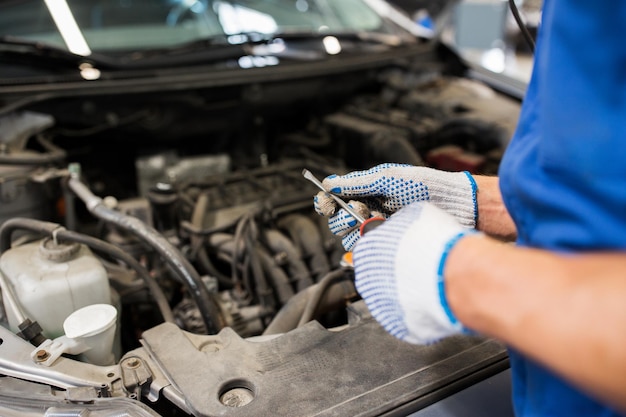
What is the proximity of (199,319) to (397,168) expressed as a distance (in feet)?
2.11

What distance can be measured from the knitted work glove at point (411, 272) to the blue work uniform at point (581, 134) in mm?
117

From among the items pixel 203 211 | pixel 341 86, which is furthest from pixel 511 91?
pixel 203 211

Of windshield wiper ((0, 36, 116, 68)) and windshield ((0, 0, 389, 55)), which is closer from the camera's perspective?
windshield wiper ((0, 36, 116, 68))

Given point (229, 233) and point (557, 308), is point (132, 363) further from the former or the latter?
point (557, 308)

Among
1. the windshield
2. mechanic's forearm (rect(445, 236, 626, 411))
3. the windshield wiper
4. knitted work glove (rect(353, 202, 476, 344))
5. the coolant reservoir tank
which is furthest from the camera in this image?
the windshield

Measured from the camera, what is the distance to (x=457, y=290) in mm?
662

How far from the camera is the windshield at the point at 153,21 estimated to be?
1846 millimetres

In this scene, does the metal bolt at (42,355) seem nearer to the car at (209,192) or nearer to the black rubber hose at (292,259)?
the car at (209,192)

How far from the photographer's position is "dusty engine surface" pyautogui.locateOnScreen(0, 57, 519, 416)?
993 mm

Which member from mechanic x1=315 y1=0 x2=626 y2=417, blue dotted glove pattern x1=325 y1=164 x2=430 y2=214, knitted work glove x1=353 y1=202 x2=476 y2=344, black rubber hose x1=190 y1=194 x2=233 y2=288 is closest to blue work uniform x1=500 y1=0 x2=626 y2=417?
mechanic x1=315 y1=0 x2=626 y2=417

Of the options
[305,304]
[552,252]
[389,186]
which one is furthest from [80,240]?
[552,252]

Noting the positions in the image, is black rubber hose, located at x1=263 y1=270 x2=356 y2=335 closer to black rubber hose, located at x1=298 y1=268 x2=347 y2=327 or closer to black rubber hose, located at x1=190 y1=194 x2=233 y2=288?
black rubber hose, located at x1=298 y1=268 x2=347 y2=327

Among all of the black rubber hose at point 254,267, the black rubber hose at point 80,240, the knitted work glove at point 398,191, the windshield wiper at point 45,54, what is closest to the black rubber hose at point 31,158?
the black rubber hose at point 80,240

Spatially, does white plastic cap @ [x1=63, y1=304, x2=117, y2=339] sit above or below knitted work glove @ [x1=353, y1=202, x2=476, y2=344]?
below
